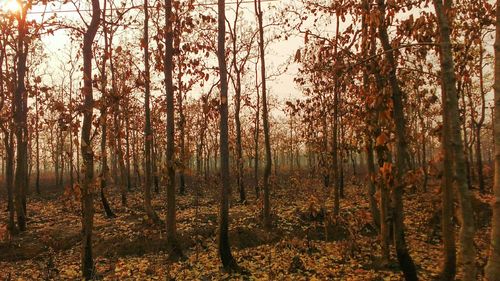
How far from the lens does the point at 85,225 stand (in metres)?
9.29

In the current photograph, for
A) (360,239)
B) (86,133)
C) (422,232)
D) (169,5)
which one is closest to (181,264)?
(86,133)

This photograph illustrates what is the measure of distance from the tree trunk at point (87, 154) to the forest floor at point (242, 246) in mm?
577

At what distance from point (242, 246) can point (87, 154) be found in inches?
245

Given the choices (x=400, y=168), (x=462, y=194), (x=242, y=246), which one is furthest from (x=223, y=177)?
(x=462, y=194)

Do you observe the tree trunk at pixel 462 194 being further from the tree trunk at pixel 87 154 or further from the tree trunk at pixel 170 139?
the tree trunk at pixel 170 139

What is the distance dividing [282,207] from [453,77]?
16124 millimetres

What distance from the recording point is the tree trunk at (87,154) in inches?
351

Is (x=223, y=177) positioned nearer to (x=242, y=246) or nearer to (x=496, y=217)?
(x=242, y=246)

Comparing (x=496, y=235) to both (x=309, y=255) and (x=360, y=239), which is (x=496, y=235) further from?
(x=360, y=239)

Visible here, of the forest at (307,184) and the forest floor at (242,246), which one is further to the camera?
the forest floor at (242,246)

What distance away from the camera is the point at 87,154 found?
351 inches

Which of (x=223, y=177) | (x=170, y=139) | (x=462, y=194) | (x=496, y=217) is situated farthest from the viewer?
(x=170, y=139)

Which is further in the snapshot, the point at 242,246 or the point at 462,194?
the point at 242,246

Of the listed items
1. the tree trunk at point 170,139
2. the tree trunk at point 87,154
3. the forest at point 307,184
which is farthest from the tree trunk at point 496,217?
the tree trunk at point 170,139
